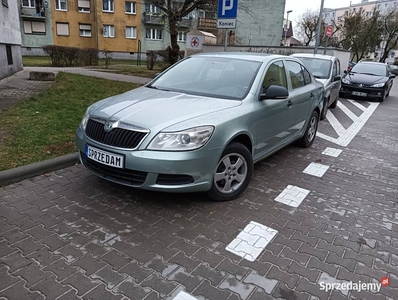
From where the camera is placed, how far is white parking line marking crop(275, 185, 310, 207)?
4.01 meters

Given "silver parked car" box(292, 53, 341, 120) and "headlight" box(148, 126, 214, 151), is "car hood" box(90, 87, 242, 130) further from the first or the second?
"silver parked car" box(292, 53, 341, 120)

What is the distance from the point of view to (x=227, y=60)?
471 centimetres

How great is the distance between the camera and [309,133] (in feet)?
20.7

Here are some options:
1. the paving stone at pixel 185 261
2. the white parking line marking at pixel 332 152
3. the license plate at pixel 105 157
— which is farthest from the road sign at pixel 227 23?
the paving stone at pixel 185 261

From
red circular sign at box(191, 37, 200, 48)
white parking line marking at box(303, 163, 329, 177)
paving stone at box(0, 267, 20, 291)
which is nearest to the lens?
paving stone at box(0, 267, 20, 291)

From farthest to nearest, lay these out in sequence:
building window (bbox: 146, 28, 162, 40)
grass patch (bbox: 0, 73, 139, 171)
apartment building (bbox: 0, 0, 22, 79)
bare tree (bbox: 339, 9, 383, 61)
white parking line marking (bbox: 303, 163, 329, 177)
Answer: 1. bare tree (bbox: 339, 9, 383, 61)
2. building window (bbox: 146, 28, 162, 40)
3. apartment building (bbox: 0, 0, 22, 79)
4. white parking line marking (bbox: 303, 163, 329, 177)
5. grass patch (bbox: 0, 73, 139, 171)

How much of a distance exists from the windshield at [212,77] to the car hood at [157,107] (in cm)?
23

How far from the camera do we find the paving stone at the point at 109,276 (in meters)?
2.47

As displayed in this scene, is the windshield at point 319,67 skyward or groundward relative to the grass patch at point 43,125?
skyward

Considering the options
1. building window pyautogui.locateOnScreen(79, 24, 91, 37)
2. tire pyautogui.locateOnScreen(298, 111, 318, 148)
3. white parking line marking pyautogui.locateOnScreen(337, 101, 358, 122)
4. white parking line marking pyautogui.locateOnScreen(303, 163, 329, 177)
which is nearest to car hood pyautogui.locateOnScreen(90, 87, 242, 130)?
white parking line marking pyautogui.locateOnScreen(303, 163, 329, 177)

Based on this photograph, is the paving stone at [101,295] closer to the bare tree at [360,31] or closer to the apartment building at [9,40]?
the apartment building at [9,40]

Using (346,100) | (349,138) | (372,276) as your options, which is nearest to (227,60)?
(372,276)

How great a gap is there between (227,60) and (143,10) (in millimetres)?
38260

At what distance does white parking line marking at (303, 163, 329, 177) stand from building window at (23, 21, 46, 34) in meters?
38.6
